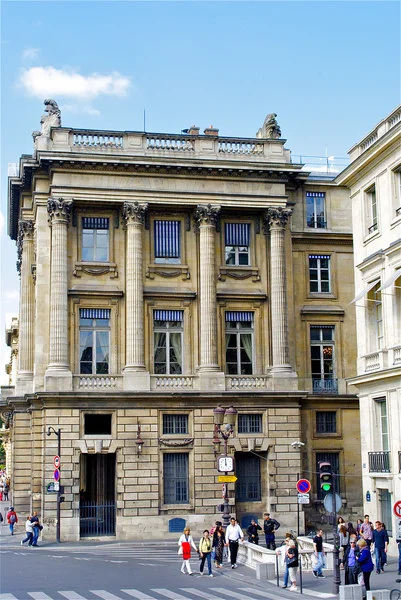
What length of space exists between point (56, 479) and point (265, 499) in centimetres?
1126

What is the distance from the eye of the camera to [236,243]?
5416 centimetres

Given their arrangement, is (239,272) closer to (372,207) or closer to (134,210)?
(134,210)

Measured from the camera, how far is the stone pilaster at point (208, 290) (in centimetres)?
5128

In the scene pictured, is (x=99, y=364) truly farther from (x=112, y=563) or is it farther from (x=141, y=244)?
(x=112, y=563)

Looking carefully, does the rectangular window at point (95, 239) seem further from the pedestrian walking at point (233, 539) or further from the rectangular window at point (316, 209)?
the pedestrian walking at point (233, 539)

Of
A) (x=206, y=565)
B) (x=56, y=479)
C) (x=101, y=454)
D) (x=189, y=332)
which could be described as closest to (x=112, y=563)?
(x=206, y=565)

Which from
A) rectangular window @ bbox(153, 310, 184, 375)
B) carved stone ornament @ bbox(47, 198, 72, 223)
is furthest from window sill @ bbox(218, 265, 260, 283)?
carved stone ornament @ bbox(47, 198, 72, 223)

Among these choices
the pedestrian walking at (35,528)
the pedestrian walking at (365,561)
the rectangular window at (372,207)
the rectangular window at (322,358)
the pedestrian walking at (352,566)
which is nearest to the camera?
the pedestrian walking at (365,561)

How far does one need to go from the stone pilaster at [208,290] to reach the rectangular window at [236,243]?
1406 millimetres

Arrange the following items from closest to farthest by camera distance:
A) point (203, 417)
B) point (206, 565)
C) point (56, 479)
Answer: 1. point (206, 565)
2. point (56, 479)
3. point (203, 417)

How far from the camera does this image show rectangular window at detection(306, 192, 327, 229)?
56688 millimetres

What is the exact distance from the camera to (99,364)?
168 feet

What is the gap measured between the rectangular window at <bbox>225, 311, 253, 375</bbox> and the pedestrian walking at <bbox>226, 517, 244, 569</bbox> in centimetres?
1751

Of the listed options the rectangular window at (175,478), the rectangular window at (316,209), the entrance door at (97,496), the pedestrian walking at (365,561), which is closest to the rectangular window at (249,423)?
the rectangular window at (175,478)
